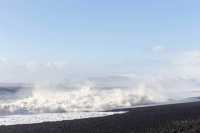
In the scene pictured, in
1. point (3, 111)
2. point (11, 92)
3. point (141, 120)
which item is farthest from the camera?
point (11, 92)

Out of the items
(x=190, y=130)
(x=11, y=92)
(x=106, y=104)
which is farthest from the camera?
(x=11, y=92)

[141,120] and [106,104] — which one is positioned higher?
[106,104]

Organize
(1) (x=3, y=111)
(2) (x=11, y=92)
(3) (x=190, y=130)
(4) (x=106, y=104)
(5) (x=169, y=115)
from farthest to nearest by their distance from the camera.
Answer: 1. (2) (x=11, y=92)
2. (4) (x=106, y=104)
3. (1) (x=3, y=111)
4. (5) (x=169, y=115)
5. (3) (x=190, y=130)

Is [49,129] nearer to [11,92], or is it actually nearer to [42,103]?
[42,103]

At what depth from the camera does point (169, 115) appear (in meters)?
46.3

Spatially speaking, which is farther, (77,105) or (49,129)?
(77,105)

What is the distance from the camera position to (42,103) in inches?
2879

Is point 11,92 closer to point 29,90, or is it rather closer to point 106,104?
point 29,90

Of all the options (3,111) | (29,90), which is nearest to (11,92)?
(29,90)

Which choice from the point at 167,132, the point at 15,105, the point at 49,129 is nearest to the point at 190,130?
the point at 167,132

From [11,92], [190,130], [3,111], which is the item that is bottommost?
[190,130]

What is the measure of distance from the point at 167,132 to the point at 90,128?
801 cm

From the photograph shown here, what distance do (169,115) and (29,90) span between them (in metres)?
55.1

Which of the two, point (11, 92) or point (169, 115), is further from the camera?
point (11, 92)
